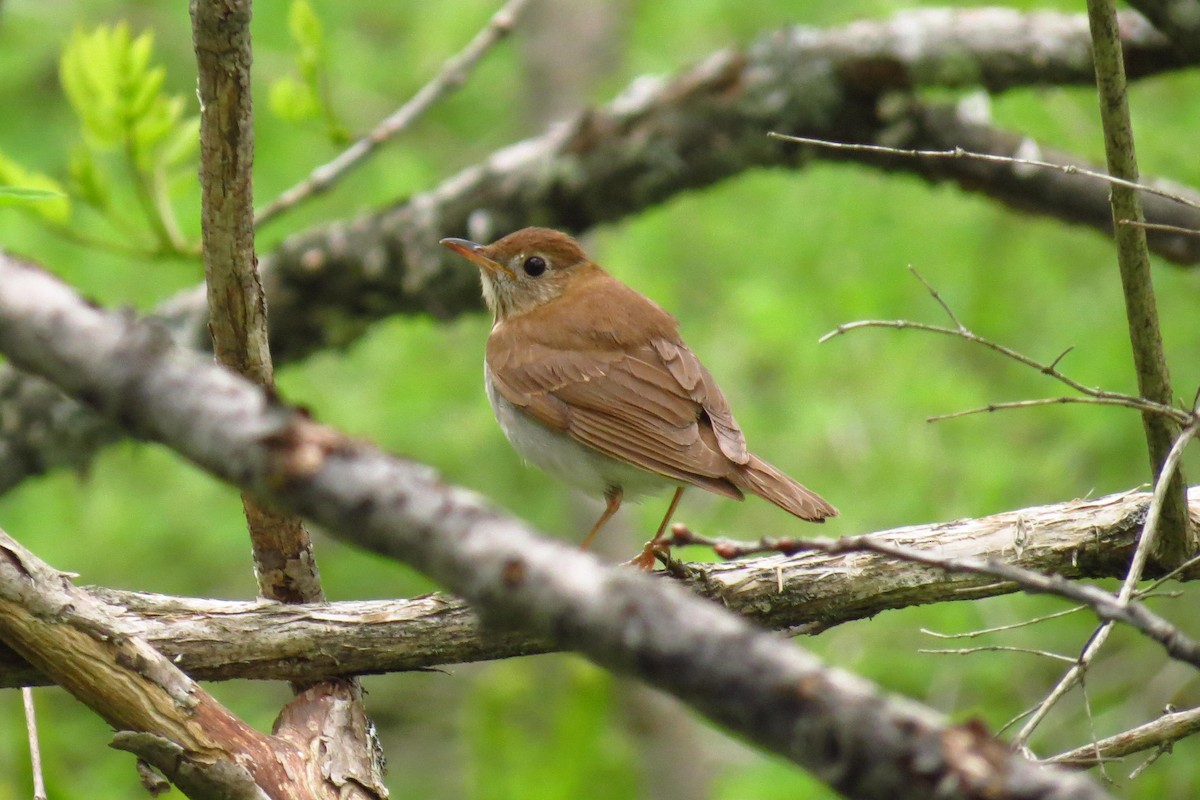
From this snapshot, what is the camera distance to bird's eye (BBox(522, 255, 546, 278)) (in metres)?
5.98

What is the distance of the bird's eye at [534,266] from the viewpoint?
5.98 m

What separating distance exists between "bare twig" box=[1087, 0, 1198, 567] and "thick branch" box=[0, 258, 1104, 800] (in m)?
2.02

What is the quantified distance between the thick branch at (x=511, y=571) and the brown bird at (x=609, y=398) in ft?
9.15

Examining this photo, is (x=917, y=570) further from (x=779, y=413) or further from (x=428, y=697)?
(x=428, y=697)

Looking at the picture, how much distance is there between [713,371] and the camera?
29.2 ft

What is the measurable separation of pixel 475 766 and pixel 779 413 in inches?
129

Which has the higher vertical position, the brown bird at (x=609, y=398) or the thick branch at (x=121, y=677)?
the brown bird at (x=609, y=398)

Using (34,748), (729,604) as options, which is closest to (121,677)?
(34,748)

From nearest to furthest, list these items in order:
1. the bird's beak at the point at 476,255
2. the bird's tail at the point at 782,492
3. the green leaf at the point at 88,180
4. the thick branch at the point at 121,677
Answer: the thick branch at the point at 121,677 < the bird's tail at the point at 782,492 < the green leaf at the point at 88,180 < the bird's beak at the point at 476,255

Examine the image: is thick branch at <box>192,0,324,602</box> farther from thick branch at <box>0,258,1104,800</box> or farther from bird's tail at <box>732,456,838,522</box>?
bird's tail at <box>732,456,838,522</box>

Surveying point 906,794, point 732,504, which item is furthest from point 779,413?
point 906,794

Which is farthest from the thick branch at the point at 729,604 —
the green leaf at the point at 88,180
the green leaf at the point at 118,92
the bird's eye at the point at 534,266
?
the bird's eye at the point at 534,266

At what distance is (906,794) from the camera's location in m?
1.45

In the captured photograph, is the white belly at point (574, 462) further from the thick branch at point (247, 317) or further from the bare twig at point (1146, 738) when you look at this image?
the bare twig at point (1146, 738)
